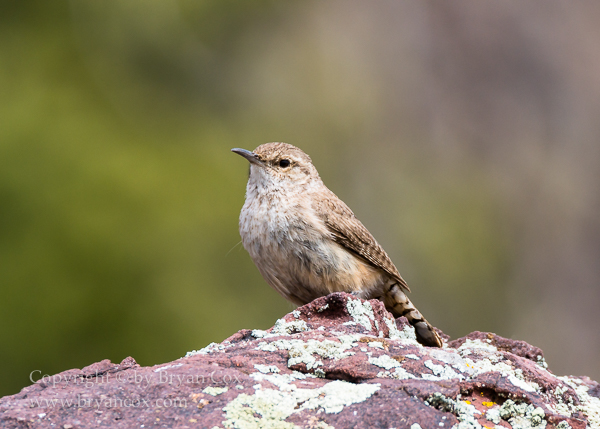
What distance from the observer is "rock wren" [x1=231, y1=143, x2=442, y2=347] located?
4.52m

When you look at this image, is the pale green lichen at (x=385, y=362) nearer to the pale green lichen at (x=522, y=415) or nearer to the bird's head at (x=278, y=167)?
the pale green lichen at (x=522, y=415)

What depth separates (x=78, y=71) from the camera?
929cm

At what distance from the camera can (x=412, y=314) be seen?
4.65 metres

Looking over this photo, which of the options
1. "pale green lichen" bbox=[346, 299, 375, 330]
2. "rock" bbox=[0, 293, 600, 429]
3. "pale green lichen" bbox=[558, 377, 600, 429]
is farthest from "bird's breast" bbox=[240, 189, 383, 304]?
"pale green lichen" bbox=[558, 377, 600, 429]

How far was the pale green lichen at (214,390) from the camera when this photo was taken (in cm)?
252

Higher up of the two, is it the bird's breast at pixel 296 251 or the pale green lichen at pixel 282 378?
the bird's breast at pixel 296 251

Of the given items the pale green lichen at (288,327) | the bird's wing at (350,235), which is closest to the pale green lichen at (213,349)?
the pale green lichen at (288,327)

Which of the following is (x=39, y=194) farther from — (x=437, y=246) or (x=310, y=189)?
(x=437, y=246)

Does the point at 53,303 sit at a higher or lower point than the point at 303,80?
lower

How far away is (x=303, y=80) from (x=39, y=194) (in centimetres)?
756

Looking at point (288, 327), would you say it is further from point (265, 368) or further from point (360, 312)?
point (265, 368)

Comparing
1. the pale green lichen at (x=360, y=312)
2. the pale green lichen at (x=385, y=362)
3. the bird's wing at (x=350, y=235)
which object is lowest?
the pale green lichen at (x=385, y=362)

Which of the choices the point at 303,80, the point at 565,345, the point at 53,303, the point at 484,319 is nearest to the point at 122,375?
the point at 53,303

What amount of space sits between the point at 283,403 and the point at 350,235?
8.08 ft
